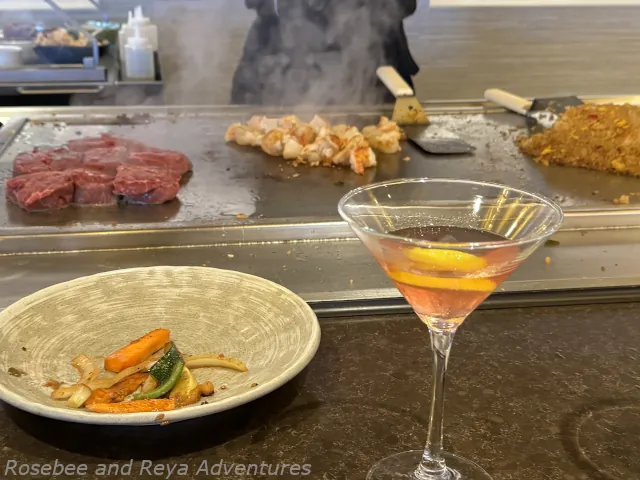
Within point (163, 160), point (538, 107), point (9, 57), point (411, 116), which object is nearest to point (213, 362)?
point (163, 160)

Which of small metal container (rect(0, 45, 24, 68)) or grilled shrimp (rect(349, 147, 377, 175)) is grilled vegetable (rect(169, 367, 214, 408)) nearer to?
grilled shrimp (rect(349, 147, 377, 175))

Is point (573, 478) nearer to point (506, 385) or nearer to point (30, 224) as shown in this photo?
point (506, 385)

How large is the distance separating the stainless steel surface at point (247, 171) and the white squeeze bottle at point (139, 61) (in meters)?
1.29

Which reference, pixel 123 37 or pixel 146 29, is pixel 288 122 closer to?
pixel 146 29

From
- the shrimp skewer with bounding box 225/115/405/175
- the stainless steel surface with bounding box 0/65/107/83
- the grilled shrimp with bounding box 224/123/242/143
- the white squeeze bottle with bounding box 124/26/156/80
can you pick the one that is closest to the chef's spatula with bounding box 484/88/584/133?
the shrimp skewer with bounding box 225/115/405/175

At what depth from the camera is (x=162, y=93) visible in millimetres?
3973

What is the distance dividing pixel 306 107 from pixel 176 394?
212 cm

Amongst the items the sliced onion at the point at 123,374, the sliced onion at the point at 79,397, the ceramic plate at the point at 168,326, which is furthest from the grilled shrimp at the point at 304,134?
the sliced onion at the point at 79,397

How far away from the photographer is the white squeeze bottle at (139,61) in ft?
13.1

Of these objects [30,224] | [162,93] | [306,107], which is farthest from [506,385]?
[162,93]

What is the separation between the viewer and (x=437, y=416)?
922 millimetres

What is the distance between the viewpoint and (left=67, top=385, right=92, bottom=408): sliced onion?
1.00m

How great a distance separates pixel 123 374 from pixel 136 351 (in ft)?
0.16

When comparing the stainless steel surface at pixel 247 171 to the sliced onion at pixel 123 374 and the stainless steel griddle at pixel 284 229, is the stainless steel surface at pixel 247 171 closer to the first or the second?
the stainless steel griddle at pixel 284 229
